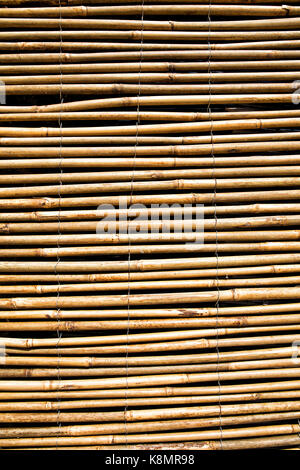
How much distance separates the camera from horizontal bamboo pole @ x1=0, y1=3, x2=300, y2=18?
0.90m

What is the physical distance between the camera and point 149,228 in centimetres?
88

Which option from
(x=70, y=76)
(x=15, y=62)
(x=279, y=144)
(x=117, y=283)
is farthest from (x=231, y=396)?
(x=15, y=62)

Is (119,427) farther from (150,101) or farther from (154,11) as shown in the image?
(154,11)

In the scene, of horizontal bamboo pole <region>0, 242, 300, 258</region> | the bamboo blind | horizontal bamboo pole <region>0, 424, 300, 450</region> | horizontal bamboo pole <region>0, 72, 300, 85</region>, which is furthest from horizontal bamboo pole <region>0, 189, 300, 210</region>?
horizontal bamboo pole <region>0, 424, 300, 450</region>

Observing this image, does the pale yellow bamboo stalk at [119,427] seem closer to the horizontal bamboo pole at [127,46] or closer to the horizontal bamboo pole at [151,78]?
the horizontal bamboo pole at [151,78]

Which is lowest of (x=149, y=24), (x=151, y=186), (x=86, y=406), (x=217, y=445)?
(x=217, y=445)

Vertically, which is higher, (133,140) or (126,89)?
(126,89)

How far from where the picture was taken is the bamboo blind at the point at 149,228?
0.85m

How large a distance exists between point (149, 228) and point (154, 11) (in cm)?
66

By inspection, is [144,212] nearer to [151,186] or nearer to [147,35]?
[151,186]

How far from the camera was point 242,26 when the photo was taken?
0.91 meters

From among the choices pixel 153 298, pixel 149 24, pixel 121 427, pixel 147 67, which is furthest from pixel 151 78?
pixel 121 427

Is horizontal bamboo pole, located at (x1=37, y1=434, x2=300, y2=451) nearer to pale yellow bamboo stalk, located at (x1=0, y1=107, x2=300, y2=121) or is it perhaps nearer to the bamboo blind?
the bamboo blind

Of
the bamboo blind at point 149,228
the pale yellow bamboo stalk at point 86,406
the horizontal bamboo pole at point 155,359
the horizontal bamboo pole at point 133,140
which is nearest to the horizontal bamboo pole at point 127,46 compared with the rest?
the bamboo blind at point 149,228
